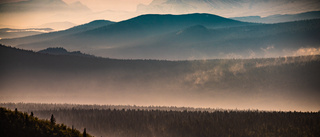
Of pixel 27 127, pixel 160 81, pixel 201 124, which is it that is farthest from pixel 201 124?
pixel 160 81

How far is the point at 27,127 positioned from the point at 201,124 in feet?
63.9

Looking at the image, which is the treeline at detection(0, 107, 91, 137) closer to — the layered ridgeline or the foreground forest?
the foreground forest

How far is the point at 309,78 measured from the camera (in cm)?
9806

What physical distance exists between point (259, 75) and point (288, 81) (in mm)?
14679

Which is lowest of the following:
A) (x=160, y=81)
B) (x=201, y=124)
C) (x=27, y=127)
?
(x=27, y=127)

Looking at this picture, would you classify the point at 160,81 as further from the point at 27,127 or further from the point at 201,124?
the point at 27,127

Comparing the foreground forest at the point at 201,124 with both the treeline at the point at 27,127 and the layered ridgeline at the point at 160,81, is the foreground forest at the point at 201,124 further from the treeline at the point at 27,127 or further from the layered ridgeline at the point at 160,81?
the layered ridgeline at the point at 160,81

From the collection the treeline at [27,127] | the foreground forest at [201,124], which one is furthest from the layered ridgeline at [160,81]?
the treeline at [27,127]

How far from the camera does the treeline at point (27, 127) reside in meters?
16.0

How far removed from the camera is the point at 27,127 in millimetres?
16641

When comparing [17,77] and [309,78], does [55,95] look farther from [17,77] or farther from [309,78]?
[309,78]

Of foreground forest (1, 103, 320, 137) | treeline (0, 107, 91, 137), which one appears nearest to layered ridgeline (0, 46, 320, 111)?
foreground forest (1, 103, 320, 137)

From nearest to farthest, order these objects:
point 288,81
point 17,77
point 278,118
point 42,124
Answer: point 42,124 < point 278,118 < point 288,81 < point 17,77

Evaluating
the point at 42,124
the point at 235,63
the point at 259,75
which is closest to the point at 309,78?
the point at 259,75
